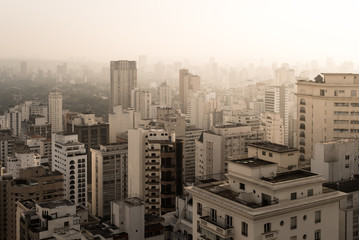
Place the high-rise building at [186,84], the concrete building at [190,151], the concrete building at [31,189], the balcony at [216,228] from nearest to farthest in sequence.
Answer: the balcony at [216,228] → the concrete building at [31,189] → the concrete building at [190,151] → the high-rise building at [186,84]

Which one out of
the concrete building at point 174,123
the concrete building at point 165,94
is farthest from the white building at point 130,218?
the concrete building at point 165,94

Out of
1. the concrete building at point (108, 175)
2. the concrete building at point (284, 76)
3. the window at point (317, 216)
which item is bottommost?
the concrete building at point (108, 175)

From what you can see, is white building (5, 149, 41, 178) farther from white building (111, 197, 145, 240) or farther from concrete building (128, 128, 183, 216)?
white building (111, 197, 145, 240)

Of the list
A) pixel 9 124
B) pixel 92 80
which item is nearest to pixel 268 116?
pixel 92 80

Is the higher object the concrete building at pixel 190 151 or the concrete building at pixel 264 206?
the concrete building at pixel 264 206

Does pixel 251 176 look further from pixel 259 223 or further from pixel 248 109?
pixel 248 109

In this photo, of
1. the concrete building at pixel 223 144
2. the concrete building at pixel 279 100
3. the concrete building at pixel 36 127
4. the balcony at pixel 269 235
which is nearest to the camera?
the balcony at pixel 269 235

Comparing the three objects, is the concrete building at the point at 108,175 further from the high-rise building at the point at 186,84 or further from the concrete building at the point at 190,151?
the high-rise building at the point at 186,84

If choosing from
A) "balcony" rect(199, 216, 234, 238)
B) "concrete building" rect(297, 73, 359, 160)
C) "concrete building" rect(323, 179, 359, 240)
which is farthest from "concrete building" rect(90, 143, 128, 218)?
"balcony" rect(199, 216, 234, 238)
